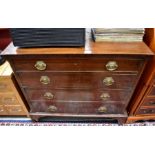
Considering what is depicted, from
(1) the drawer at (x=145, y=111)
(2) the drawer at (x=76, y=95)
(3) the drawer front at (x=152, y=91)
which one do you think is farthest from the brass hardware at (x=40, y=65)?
(1) the drawer at (x=145, y=111)

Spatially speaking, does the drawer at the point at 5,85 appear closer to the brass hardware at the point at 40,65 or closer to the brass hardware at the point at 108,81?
the brass hardware at the point at 40,65

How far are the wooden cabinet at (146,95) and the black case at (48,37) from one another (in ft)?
1.41

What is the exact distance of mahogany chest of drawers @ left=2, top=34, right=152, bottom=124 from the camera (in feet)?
3.01

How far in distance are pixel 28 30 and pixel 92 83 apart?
517 mm

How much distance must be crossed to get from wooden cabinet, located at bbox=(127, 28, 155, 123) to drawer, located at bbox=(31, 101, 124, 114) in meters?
0.12

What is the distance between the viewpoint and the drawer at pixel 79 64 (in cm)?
94

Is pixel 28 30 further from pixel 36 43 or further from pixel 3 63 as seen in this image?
pixel 3 63

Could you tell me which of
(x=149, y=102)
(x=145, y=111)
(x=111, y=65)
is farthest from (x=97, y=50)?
(x=145, y=111)

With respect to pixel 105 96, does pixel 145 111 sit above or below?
below

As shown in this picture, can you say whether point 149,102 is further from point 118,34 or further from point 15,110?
point 15,110

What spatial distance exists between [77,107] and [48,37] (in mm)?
646

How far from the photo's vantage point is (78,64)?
38.4 inches

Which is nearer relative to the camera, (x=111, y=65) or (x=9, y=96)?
(x=111, y=65)
